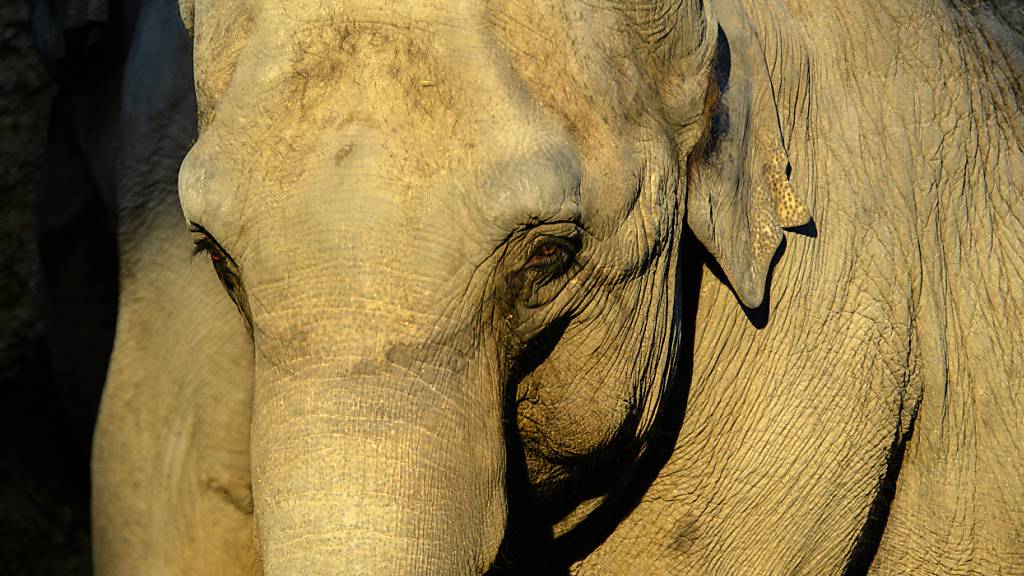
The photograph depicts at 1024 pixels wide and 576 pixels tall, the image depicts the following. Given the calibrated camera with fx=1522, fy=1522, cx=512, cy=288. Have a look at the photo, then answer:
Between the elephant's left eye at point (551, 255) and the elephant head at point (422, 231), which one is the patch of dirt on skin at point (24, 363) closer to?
the elephant head at point (422, 231)

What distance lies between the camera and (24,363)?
13.8ft

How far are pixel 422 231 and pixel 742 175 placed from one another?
61 centimetres

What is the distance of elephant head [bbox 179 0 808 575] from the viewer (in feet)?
5.04

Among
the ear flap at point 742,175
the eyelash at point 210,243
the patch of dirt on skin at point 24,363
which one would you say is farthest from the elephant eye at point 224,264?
the patch of dirt on skin at point 24,363

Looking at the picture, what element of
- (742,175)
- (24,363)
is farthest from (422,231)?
(24,363)

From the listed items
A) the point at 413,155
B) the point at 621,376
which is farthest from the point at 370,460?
the point at 621,376

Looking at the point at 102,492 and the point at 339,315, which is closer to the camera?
the point at 339,315

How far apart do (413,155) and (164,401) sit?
40.0 inches

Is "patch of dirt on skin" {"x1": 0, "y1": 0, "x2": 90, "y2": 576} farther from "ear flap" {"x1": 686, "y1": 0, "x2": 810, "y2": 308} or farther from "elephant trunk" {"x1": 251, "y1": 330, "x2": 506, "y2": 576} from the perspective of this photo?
"elephant trunk" {"x1": 251, "y1": 330, "x2": 506, "y2": 576}

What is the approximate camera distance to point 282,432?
1549mm

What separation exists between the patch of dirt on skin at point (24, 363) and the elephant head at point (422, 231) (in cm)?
255

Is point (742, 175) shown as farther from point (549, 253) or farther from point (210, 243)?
point (210, 243)

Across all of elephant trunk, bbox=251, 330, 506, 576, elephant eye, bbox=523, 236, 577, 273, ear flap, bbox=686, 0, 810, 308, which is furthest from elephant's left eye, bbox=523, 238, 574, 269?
ear flap, bbox=686, 0, 810, 308

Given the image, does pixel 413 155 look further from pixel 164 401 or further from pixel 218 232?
pixel 164 401
